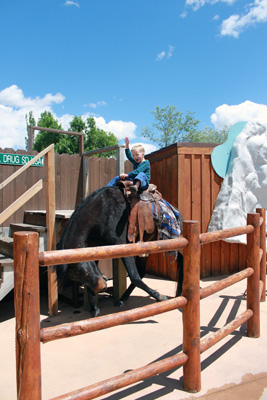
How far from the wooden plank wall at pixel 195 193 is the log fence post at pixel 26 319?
12.2 feet

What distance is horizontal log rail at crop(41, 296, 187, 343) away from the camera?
152cm

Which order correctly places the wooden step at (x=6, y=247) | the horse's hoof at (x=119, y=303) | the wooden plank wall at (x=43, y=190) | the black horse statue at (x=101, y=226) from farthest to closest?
the wooden plank wall at (x=43, y=190), the horse's hoof at (x=119, y=303), the wooden step at (x=6, y=247), the black horse statue at (x=101, y=226)

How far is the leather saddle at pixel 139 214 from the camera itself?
141 inches

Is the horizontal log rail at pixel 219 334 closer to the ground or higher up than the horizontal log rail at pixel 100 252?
closer to the ground

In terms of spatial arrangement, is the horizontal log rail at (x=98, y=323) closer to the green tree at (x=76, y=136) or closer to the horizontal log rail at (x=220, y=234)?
the horizontal log rail at (x=220, y=234)

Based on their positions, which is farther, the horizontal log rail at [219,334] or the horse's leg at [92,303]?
the horse's leg at [92,303]

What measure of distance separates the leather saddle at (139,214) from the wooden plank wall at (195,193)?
1.25 metres

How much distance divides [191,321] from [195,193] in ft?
10.8

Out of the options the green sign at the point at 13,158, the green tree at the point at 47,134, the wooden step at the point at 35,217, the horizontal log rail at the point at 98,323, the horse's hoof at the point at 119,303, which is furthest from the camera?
the green tree at the point at 47,134

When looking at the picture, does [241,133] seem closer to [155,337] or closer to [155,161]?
[155,161]

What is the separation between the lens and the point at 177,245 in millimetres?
1988

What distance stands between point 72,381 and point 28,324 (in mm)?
1075

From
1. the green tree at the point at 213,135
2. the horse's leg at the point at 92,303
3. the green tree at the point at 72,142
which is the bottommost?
the horse's leg at the point at 92,303

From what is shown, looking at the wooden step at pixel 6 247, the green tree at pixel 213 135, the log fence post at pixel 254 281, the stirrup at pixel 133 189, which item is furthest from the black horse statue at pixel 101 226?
the green tree at pixel 213 135
